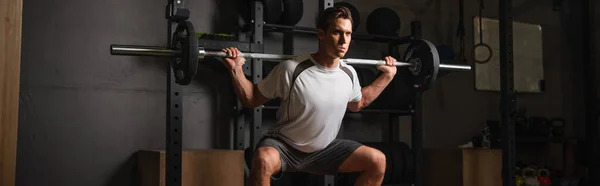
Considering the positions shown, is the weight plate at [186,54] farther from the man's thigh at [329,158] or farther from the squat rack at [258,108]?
the man's thigh at [329,158]

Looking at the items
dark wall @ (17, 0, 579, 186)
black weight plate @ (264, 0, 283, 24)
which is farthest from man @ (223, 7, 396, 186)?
dark wall @ (17, 0, 579, 186)

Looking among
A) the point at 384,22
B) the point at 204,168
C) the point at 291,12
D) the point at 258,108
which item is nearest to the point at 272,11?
the point at 291,12

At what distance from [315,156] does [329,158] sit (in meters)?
0.06

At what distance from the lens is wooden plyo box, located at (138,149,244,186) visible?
302cm

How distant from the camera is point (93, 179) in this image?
3385 millimetres

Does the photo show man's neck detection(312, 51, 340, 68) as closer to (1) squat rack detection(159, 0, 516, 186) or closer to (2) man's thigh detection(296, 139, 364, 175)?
(2) man's thigh detection(296, 139, 364, 175)

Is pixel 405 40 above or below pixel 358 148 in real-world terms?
above

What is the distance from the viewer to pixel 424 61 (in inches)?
109

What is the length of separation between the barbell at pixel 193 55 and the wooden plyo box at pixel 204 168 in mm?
605

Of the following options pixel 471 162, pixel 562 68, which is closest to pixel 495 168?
pixel 471 162

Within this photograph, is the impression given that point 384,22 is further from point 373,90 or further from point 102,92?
point 102,92

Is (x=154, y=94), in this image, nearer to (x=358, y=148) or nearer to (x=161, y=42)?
(x=161, y=42)

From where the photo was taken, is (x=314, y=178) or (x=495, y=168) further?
(x=495, y=168)

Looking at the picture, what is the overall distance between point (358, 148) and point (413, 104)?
179 centimetres
